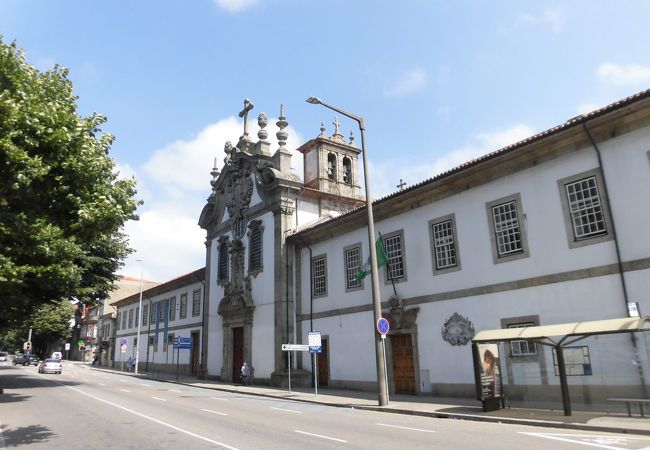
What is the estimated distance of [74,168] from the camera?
372 inches

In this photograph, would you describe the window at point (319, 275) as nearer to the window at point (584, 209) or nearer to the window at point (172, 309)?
the window at point (584, 209)

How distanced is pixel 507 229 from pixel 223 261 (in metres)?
22.0

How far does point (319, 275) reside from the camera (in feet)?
83.5

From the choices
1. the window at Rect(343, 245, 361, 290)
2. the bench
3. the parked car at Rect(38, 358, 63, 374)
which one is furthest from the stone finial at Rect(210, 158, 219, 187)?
the bench

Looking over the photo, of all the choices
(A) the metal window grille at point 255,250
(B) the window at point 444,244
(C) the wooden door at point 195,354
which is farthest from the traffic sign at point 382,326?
(C) the wooden door at point 195,354

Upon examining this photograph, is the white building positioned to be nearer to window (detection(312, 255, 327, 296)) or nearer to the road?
window (detection(312, 255, 327, 296))

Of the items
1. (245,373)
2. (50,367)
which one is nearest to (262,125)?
(245,373)

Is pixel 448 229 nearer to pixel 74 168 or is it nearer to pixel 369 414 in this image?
pixel 369 414

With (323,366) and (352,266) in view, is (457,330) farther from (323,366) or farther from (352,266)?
(323,366)

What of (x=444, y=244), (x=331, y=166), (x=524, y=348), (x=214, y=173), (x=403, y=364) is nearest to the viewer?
(x=524, y=348)

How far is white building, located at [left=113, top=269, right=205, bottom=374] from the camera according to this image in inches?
1532

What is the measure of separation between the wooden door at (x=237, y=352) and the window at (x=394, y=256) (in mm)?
13300

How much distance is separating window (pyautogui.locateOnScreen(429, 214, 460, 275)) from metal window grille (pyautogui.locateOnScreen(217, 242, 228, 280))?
18206mm

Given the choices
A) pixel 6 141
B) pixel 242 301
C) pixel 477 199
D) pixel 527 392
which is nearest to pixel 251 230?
pixel 242 301
